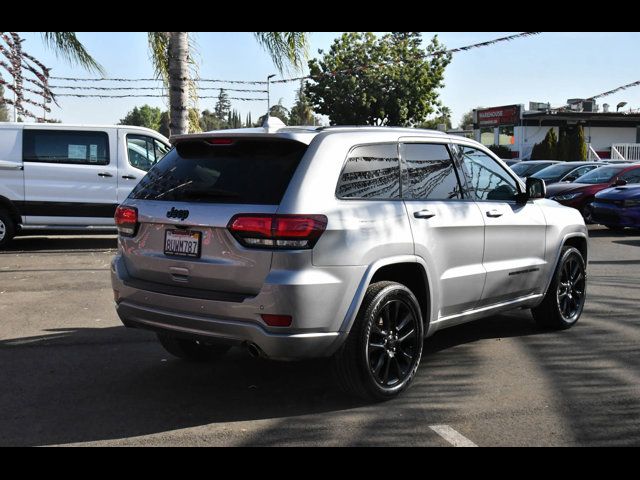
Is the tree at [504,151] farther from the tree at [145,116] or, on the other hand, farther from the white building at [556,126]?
the tree at [145,116]

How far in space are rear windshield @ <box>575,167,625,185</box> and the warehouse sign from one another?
36.7 metres

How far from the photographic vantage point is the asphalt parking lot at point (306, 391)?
13.5ft

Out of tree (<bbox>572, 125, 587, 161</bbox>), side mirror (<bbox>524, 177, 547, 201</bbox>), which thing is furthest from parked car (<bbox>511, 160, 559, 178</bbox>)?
side mirror (<bbox>524, 177, 547, 201</bbox>)

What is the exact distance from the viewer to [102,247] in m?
12.7

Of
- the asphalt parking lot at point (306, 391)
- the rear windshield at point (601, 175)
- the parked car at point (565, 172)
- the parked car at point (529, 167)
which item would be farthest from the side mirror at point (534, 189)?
the parked car at point (529, 167)

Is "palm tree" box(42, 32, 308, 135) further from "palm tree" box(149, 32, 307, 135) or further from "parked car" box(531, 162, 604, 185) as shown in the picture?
"parked car" box(531, 162, 604, 185)

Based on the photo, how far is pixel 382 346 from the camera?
469 centimetres

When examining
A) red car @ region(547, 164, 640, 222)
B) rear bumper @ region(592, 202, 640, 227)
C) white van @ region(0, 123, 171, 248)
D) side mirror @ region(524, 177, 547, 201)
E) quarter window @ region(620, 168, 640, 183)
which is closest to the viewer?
side mirror @ region(524, 177, 547, 201)

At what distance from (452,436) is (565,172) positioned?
17.2 metres

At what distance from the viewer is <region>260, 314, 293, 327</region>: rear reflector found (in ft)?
13.7

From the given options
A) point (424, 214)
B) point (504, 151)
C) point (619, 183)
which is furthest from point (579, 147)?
point (424, 214)

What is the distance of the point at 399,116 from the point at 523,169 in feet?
97.1

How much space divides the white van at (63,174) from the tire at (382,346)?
27.6ft
